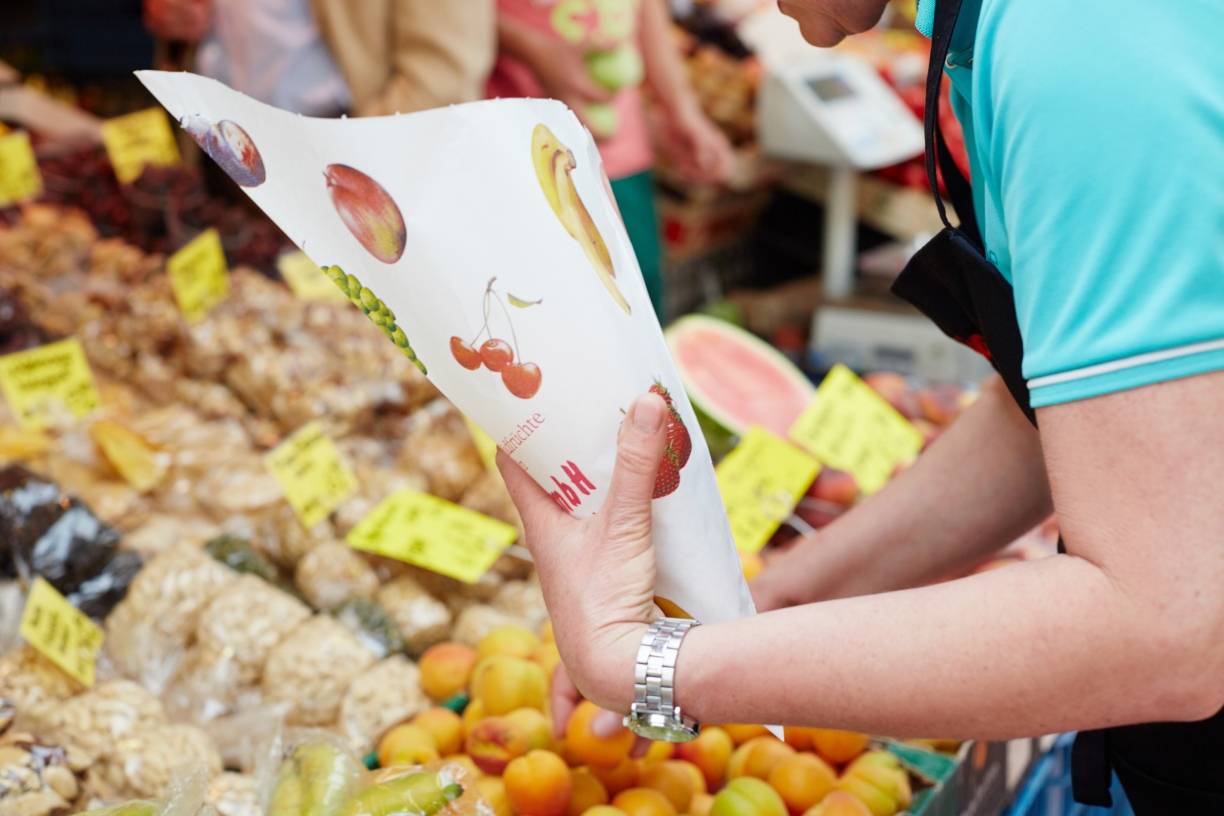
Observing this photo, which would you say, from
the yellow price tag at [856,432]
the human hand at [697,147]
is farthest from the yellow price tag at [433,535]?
the human hand at [697,147]

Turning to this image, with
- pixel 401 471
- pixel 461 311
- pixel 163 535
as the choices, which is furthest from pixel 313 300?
pixel 461 311

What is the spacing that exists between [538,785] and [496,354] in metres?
0.61

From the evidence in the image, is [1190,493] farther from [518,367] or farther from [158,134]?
[158,134]

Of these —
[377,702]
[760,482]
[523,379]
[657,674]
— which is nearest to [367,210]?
[523,379]

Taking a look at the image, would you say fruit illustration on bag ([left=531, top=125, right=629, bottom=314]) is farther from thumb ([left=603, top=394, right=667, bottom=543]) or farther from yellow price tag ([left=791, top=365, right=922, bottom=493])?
yellow price tag ([left=791, top=365, right=922, bottom=493])

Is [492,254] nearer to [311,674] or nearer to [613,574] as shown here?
[613,574]

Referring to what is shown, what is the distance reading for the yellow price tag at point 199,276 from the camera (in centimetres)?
256

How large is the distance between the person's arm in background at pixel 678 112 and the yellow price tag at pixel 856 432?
137 centimetres

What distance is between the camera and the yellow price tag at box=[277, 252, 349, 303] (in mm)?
2791

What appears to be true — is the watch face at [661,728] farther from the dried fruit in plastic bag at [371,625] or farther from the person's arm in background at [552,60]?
the person's arm in background at [552,60]

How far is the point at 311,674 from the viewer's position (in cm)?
180

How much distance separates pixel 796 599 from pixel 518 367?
61cm

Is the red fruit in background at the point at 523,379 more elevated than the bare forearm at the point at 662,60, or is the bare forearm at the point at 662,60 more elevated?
the red fruit in background at the point at 523,379

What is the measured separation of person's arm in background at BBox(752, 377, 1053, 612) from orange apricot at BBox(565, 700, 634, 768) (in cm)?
23
